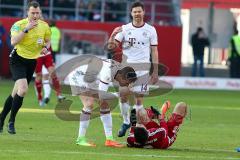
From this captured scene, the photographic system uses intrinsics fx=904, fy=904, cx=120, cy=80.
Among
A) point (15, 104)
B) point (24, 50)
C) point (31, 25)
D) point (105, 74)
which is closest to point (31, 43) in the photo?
point (24, 50)

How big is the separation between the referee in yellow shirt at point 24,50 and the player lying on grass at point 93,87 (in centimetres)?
173

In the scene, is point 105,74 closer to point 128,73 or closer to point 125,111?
point 128,73

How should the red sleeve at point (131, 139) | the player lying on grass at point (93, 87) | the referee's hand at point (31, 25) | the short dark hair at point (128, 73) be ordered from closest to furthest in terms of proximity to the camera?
the red sleeve at point (131, 139) < the player lying on grass at point (93, 87) < the short dark hair at point (128, 73) < the referee's hand at point (31, 25)

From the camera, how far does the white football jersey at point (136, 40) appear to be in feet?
54.4

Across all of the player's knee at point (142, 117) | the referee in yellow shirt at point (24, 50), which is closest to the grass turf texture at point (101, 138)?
the player's knee at point (142, 117)

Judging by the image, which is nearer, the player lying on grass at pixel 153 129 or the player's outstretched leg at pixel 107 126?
the player lying on grass at pixel 153 129

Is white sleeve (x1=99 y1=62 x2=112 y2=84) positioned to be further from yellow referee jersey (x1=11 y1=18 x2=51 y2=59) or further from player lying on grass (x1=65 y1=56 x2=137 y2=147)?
yellow referee jersey (x1=11 y1=18 x2=51 y2=59)

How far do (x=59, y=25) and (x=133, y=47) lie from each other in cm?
2073

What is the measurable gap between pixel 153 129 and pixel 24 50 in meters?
3.62

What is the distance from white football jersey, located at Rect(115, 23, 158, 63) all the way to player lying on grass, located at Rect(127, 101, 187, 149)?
8.19 feet

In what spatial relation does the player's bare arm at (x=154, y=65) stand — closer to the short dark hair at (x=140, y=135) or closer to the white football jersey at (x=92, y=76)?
the white football jersey at (x=92, y=76)

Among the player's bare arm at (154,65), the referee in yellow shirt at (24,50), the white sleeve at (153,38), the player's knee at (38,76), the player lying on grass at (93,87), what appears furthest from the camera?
the player's knee at (38,76)

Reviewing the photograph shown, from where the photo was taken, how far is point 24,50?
16.4 meters

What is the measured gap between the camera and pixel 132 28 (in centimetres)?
1661
